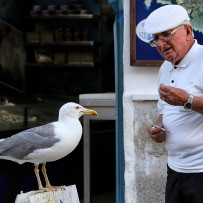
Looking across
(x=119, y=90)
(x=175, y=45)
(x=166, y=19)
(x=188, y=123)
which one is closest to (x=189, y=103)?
(x=188, y=123)

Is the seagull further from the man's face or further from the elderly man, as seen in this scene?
the man's face

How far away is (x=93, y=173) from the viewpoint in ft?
15.1

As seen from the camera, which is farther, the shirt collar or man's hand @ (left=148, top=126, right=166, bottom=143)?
man's hand @ (left=148, top=126, right=166, bottom=143)

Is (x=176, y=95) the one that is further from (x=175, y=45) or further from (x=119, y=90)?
(x=119, y=90)

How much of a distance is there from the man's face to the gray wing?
109 centimetres

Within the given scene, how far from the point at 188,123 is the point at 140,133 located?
1515 millimetres

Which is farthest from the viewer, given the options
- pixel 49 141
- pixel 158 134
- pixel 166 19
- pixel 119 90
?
pixel 119 90

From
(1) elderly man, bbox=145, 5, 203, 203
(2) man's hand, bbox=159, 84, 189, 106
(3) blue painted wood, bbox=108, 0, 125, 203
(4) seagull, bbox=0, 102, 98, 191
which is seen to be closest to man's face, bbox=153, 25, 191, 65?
(1) elderly man, bbox=145, 5, 203, 203

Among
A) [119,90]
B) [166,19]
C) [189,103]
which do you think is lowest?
[119,90]

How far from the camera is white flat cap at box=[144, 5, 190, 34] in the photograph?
237cm

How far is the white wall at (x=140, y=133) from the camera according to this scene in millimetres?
3916

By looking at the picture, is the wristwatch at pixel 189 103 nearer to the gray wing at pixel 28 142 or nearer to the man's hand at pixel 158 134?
the man's hand at pixel 158 134

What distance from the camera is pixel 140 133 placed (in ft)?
12.9

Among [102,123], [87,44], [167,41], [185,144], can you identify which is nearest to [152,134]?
[185,144]
